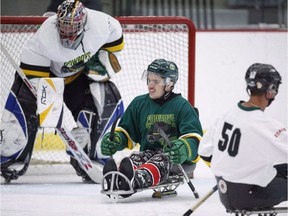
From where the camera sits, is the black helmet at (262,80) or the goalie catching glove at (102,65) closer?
the black helmet at (262,80)

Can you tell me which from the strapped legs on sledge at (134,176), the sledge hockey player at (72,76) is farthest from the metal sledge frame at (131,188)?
the sledge hockey player at (72,76)

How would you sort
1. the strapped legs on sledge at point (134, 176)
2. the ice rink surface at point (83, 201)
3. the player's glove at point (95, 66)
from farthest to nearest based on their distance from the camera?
the player's glove at point (95, 66), the strapped legs on sledge at point (134, 176), the ice rink surface at point (83, 201)

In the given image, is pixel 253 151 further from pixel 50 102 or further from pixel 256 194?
pixel 50 102

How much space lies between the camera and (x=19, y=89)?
15.6 ft

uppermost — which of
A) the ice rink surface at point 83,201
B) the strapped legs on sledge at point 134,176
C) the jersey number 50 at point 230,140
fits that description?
the jersey number 50 at point 230,140

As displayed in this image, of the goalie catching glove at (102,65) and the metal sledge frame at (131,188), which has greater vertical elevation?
the goalie catching glove at (102,65)

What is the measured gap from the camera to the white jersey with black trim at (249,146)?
301 centimetres

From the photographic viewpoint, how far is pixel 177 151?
3.87m

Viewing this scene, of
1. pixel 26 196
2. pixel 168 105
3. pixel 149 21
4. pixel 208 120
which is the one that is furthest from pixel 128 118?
pixel 208 120

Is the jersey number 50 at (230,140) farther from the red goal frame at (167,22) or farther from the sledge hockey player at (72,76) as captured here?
the red goal frame at (167,22)

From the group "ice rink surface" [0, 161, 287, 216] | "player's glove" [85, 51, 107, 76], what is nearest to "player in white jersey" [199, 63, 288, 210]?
"ice rink surface" [0, 161, 287, 216]

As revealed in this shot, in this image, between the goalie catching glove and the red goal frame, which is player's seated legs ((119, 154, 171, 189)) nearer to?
the goalie catching glove

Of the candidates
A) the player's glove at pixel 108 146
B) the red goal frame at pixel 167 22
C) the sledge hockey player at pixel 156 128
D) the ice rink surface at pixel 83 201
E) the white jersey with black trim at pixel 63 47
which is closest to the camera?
the ice rink surface at pixel 83 201

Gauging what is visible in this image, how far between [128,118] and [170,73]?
0.31 meters
